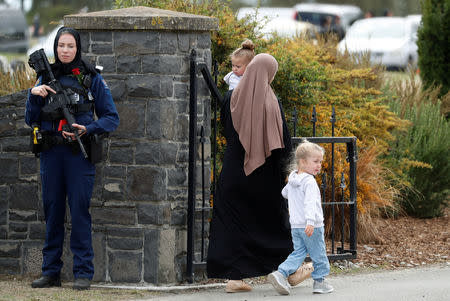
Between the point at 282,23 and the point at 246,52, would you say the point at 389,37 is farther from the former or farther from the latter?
the point at 246,52

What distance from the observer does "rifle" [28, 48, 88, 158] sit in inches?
234

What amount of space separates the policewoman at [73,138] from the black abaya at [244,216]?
90 centimetres

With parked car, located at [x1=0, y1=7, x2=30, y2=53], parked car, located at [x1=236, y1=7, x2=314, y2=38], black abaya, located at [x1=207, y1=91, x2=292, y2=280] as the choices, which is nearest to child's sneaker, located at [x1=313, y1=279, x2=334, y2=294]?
black abaya, located at [x1=207, y1=91, x2=292, y2=280]

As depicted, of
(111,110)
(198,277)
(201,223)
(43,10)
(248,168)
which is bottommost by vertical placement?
(198,277)

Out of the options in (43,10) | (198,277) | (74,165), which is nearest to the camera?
(74,165)

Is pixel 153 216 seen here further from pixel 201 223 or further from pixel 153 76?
pixel 153 76

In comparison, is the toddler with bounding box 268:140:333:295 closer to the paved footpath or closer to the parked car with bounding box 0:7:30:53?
the paved footpath

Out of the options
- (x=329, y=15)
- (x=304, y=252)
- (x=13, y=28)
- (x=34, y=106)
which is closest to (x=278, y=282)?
(x=304, y=252)

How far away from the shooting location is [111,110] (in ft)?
20.0

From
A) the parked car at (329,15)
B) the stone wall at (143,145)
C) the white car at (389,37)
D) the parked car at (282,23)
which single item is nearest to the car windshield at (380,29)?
the white car at (389,37)

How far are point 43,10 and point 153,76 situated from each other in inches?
1068

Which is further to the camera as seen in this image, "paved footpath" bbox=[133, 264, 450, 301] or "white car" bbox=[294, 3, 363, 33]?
"white car" bbox=[294, 3, 363, 33]

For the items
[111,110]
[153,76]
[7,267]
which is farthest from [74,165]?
[7,267]

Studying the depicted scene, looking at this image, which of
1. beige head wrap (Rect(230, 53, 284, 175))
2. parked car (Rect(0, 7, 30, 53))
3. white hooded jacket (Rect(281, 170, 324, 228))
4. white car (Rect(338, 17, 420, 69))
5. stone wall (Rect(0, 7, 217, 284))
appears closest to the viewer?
white hooded jacket (Rect(281, 170, 324, 228))
